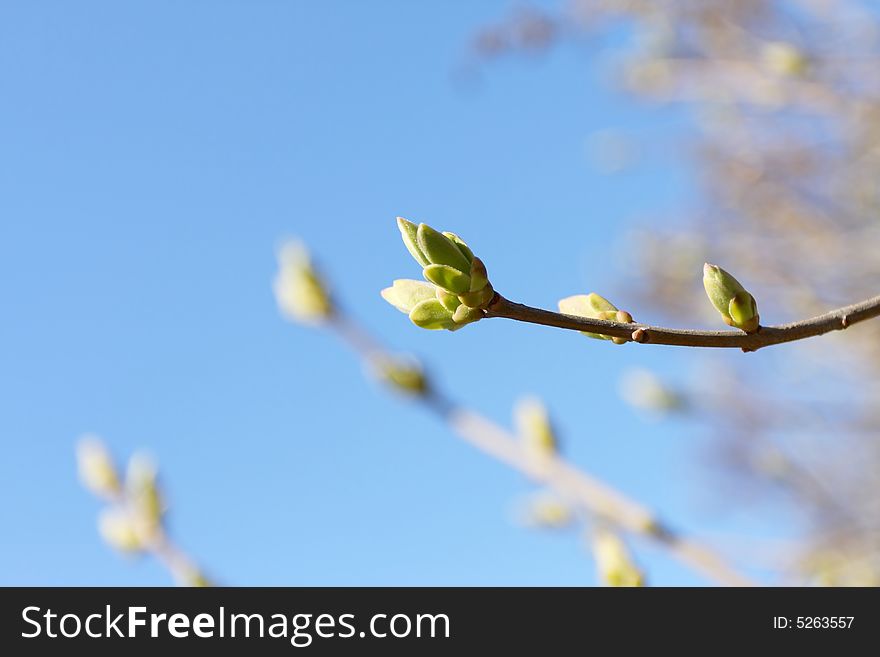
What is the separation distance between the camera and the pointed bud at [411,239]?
786mm

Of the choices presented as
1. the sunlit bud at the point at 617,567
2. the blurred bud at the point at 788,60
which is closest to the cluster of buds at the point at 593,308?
the sunlit bud at the point at 617,567

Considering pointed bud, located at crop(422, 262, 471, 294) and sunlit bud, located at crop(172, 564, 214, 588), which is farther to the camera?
sunlit bud, located at crop(172, 564, 214, 588)

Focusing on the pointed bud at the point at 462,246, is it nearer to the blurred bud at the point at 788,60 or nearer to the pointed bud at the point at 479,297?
the pointed bud at the point at 479,297

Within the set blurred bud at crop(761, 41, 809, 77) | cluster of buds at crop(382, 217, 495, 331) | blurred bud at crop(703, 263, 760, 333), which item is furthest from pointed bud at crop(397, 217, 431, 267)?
blurred bud at crop(761, 41, 809, 77)

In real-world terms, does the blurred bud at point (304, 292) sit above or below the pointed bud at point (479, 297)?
above

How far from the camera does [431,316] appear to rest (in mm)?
802

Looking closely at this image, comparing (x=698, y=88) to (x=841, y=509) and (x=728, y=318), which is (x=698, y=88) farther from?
(x=728, y=318)

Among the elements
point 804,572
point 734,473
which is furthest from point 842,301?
point 734,473

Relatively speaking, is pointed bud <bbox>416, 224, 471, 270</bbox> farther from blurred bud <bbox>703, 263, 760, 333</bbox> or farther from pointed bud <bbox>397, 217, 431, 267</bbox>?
blurred bud <bbox>703, 263, 760, 333</bbox>

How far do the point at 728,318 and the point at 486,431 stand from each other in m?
0.89

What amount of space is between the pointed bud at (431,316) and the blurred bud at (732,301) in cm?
24

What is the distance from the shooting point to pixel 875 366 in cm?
354

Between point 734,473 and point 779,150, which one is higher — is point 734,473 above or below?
below

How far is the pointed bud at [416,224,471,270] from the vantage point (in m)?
0.76
